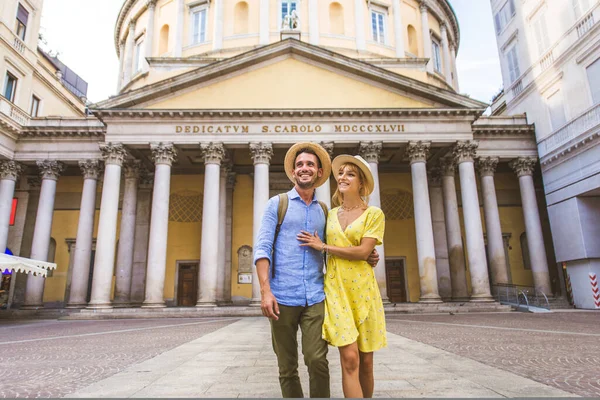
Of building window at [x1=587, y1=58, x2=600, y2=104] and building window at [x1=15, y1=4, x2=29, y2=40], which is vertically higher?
building window at [x1=15, y1=4, x2=29, y2=40]

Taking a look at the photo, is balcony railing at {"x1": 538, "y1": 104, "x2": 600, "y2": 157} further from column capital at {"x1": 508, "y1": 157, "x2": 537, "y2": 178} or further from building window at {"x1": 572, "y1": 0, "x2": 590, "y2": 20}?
building window at {"x1": 572, "y1": 0, "x2": 590, "y2": 20}

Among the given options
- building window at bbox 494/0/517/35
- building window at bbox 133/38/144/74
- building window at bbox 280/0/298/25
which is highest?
building window at bbox 280/0/298/25

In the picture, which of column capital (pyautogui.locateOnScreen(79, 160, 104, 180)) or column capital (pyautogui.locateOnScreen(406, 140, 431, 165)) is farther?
column capital (pyautogui.locateOnScreen(79, 160, 104, 180))

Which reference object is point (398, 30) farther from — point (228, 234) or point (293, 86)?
point (228, 234)

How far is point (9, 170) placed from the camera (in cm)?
2038

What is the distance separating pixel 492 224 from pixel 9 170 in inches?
948

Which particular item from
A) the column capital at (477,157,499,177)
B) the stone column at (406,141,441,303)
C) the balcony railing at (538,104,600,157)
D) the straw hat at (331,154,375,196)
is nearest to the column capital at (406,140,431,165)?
the stone column at (406,141,441,303)

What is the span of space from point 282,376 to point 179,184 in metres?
22.1

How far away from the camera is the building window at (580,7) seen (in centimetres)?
1872

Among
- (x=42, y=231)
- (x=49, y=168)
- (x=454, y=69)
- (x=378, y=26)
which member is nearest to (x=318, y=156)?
(x=42, y=231)

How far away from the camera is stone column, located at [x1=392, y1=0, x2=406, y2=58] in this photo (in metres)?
29.0

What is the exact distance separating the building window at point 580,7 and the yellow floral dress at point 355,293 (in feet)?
72.0

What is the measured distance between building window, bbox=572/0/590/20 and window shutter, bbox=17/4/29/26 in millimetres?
28641

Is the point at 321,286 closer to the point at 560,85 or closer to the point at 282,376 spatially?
the point at 282,376
